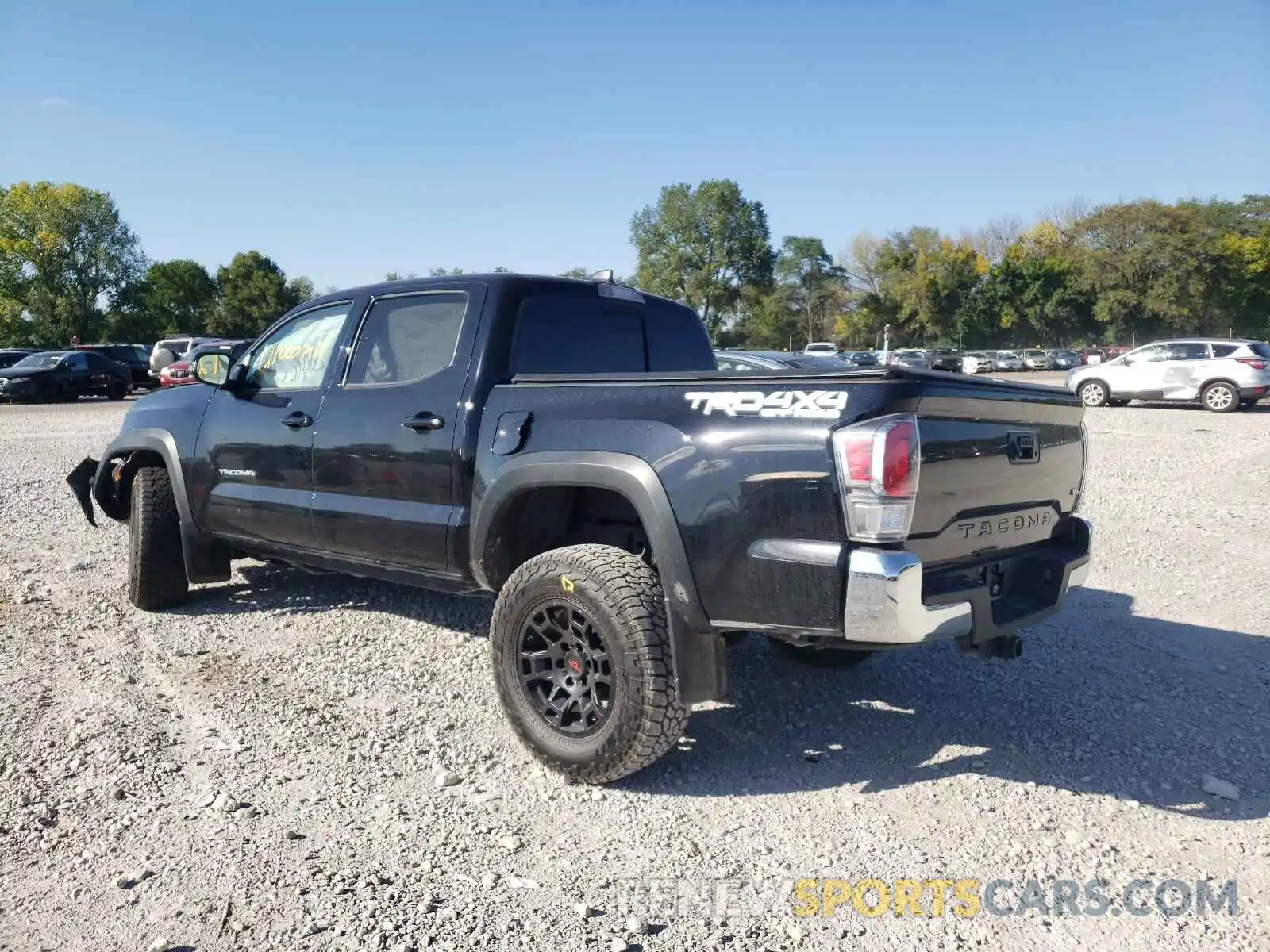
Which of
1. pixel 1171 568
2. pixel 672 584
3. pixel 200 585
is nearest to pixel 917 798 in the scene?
pixel 672 584

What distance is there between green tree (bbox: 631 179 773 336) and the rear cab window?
6913cm

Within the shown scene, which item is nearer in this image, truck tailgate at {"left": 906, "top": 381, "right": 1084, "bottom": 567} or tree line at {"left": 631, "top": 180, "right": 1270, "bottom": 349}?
truck tailgate at {"left": 906, "top": 381, "right": 1084, "bottom": 567}

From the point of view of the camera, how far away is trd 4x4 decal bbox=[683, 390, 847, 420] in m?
2.83

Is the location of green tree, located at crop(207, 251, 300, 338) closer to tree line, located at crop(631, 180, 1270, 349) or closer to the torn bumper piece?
tree line, located at crop(631, 180, 1270, 349)

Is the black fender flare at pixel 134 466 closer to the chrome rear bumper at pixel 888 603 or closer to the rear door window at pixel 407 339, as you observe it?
the rear door window at pixel 407 339

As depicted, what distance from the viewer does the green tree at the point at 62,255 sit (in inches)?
2258

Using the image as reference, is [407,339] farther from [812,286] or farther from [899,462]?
[812,286]

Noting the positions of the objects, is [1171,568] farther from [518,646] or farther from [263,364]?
[263,364]

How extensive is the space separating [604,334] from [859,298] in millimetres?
78060

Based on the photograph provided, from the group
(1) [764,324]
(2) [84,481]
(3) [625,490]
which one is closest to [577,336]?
(3) [625,490]

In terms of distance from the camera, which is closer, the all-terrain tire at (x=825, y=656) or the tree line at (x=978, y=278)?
Result: the all-terrain tire at (x=825, y=656)

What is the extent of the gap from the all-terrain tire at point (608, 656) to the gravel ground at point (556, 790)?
0.57 ft

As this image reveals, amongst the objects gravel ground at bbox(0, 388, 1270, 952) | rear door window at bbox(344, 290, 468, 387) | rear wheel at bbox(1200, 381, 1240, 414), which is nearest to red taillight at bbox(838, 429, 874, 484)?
gravel ground at bbox(0, 388, 1270, 952)

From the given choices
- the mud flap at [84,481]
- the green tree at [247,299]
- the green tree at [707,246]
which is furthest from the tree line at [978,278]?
the mud flap at [84,481]
